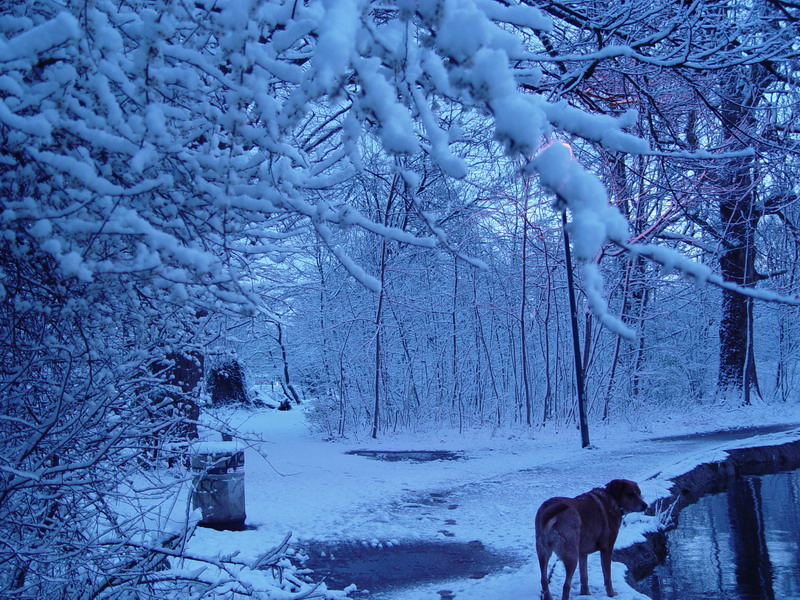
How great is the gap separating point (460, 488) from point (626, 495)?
4.28 m

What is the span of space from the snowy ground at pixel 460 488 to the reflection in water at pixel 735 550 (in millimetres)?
419

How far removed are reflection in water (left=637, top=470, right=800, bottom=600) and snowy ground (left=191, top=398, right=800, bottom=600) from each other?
16.5 inches

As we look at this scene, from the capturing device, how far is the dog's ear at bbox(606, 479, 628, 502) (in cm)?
515

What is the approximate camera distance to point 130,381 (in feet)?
9.11

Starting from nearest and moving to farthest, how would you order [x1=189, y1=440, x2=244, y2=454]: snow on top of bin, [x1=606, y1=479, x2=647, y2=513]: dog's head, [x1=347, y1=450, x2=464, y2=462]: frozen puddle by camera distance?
[x1=606, y1=479, x2=647, y2=513]: dog's head
[x1=189, y1=440, x2=244, y2=454]: snow on top of bin
[x1=347, y1=450, x2=464, y2=462]: frozen puddle

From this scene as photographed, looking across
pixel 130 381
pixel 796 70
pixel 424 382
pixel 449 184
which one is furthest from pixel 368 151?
pixel 130 381

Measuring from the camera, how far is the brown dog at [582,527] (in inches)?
178

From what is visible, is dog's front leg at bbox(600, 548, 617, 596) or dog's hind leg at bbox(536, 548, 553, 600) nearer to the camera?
dog's hind leg at bbox(536, 548, 553, 600)

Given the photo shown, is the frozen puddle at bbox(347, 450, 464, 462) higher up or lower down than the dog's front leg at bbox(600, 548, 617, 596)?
higher up

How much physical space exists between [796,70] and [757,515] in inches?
189

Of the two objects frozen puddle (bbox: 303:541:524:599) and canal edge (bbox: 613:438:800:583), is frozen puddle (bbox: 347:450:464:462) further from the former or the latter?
frozen puddle (bbox: 303:541:524:599)

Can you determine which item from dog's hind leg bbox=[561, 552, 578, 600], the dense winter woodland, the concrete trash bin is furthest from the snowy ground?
the dense winter woodland

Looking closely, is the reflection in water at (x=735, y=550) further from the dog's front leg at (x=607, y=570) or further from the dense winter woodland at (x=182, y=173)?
the dense winter woodland at (x=182, y=173)

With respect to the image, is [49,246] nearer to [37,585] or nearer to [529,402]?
[37,585]
